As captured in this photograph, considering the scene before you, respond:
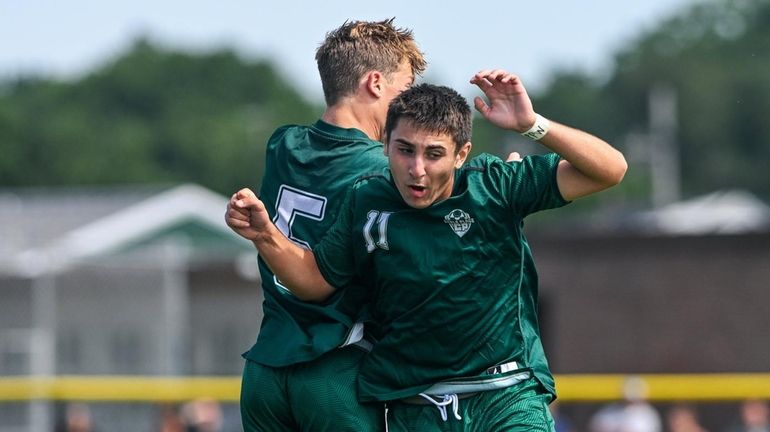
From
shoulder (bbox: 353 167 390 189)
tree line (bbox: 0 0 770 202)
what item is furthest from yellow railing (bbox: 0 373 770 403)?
tree line (bbox: 0 0 770 202)

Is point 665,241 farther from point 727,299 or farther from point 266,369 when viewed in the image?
point 266,369

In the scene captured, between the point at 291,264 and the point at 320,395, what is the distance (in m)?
0.45

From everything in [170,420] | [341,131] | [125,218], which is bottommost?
[170,420]

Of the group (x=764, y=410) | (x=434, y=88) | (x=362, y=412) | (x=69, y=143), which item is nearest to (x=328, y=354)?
(x=362, y=412)

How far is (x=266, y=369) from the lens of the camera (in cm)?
490

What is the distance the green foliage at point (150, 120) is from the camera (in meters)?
60.8

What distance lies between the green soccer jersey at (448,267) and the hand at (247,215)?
238 millimetres

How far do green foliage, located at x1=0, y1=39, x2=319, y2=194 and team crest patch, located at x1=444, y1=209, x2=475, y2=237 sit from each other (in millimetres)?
53163

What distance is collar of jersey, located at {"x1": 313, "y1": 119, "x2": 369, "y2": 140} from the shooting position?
16.3 feet

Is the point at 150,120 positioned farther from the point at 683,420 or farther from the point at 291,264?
the point at 291,264

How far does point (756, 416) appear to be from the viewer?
42.5ft

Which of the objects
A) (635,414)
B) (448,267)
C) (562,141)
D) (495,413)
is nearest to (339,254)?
(448,267)

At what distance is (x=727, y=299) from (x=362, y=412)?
18277 millimetres

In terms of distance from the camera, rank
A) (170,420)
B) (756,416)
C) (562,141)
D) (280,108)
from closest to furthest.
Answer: (562,141) → (756,416) → (170,420) → (280,108)
